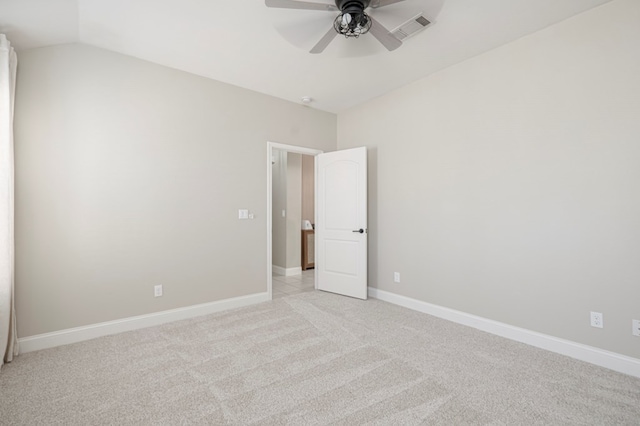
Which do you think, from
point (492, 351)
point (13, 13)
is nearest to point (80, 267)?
point (13, 13)

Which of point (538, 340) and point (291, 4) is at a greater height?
point (291, 4)

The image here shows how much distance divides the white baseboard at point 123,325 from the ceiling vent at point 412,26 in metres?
3.30

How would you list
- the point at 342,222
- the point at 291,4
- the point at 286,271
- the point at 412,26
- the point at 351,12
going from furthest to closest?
the point at 286,271
the point at 342,222
the point at 412,26
the point at 351,12
the point at 291,4

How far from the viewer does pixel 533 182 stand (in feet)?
8.66

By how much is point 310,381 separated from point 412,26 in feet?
9.49

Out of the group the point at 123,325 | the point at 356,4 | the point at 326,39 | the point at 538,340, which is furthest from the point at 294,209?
the point at 538,340

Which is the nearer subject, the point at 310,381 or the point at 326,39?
the point at 310,381

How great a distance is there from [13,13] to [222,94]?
1778mm

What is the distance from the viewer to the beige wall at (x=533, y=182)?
221cm

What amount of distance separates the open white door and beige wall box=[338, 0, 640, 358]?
48 cm

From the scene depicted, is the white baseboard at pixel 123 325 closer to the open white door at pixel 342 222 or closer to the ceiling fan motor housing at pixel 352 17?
the open white door at pixel 342 222

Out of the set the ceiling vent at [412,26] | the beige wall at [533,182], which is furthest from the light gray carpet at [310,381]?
the ceiling vent at [412,26]

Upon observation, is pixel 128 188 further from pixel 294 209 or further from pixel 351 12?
pixel 294 209

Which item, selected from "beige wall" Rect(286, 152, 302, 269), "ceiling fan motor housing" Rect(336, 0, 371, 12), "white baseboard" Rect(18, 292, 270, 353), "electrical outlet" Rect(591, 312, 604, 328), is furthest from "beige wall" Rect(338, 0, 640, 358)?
"beige wall" Rect(286, 152, 302, 269)
